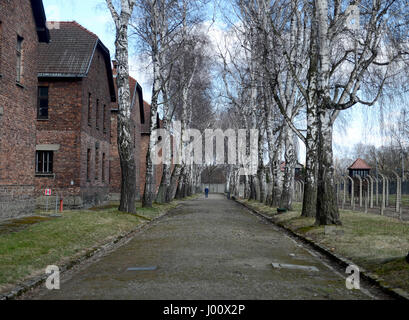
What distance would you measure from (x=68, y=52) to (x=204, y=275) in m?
21.5

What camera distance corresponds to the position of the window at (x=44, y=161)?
87.1ft

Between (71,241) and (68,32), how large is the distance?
18995mm

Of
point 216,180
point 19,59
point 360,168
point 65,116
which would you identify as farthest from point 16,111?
point 216,180

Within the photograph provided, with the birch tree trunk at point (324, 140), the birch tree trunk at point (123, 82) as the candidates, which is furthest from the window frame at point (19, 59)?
the birch tree trunk at point (324, 140)

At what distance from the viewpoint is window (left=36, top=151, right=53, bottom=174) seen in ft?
87.1

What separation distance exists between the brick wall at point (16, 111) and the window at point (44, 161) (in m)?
7.18

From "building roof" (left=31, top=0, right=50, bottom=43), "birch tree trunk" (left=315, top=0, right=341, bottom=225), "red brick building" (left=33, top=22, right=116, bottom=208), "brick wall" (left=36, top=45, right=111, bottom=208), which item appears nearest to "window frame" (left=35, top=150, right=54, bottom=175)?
"red brick building" (left=33, top=22, right=116, bottom=208)

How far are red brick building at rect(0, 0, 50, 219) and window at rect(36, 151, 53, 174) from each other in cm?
708

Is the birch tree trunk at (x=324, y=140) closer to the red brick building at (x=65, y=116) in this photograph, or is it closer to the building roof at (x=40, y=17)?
the building roof at (x=40, y=17)

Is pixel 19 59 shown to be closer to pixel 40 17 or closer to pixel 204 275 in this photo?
pixel 40 17

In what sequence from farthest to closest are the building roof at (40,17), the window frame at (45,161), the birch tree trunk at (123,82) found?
the window frame at (45,161) → the building roof at (40,17) → the birch tree trunk at (123,82)

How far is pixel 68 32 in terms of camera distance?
28062mm

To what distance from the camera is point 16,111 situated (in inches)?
703
